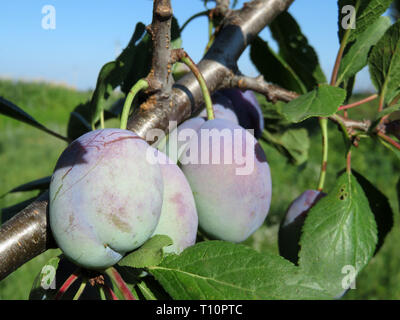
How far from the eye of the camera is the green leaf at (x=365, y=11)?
2.36ft

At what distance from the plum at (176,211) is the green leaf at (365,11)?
0.44 metres

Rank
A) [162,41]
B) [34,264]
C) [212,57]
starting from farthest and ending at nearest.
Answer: [34,264]
[212,57]
[162,41]

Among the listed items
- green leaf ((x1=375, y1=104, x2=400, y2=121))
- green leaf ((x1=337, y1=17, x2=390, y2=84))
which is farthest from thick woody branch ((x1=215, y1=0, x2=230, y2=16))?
green leaf ((x1=375, y1=104, x2=400, y2=121))

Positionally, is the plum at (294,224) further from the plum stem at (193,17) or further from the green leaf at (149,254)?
the plum stem at (193,17)

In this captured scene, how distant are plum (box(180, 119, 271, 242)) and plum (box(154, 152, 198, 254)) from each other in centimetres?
4

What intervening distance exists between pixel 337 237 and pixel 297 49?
43 cm

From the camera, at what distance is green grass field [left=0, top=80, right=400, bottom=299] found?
2249mm

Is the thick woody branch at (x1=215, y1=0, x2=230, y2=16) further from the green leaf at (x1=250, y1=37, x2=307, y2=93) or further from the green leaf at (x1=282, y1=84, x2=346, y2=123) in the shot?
the green leaf at (x1=282, y1=84, x2=346, y2=123)

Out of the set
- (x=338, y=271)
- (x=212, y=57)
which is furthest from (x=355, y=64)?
(x=338, y=271)

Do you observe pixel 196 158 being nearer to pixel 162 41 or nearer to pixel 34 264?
pixel 162 41

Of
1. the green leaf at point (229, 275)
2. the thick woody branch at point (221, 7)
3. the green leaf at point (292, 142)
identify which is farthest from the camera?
the green leaf at point (292, 142)

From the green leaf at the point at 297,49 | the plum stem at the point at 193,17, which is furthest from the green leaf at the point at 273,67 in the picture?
the plum stem at the point at 193,17
